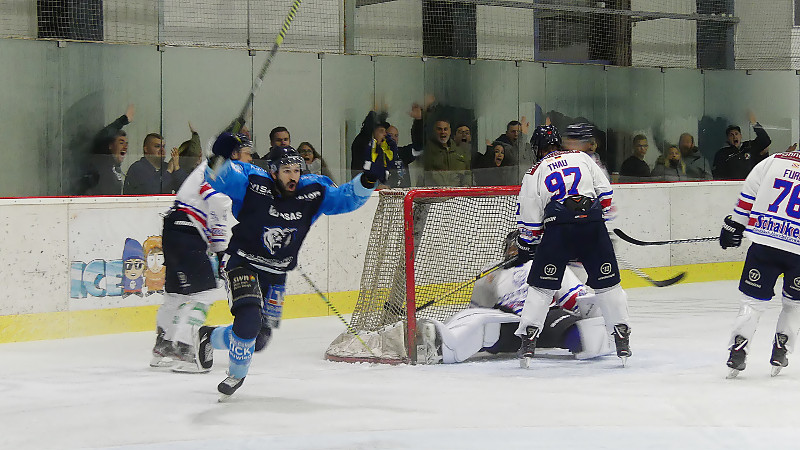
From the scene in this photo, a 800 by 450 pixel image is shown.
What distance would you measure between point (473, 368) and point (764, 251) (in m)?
1.43

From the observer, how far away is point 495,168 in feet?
30.0

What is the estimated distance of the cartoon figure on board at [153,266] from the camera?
6.63m

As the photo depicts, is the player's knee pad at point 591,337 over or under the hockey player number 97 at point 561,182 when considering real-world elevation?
under

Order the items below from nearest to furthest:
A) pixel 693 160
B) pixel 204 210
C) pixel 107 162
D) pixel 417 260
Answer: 1. pixel 204 210
2. pixel 417 260
3. pixel 107 162
4. pixel 693 160

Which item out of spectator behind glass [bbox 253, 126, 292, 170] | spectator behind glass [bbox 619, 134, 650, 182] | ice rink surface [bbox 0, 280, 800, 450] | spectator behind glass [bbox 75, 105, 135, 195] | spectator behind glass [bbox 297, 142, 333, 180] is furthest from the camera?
spectator behind glass [bbox 619, 134, 650, 182]

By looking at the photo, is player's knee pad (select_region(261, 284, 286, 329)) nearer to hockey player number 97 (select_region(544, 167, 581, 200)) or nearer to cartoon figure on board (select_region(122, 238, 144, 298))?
hockey player number 97 (select_region(544, 167, 581, 200))

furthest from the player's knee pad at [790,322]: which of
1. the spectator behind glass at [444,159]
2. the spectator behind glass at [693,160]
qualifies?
the spectator behind glass at [693,160]

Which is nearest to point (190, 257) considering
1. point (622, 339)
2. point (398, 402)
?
point (398, 402)

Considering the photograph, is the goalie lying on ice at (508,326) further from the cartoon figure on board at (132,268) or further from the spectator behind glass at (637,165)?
the spectator behind glass at (637,165)

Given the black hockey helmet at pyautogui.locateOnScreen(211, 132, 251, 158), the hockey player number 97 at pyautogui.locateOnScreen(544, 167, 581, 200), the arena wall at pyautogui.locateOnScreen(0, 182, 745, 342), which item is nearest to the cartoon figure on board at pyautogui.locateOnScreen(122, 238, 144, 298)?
the arena wall at pyautogui.locateOnScreen(0, 182, 745, 342)

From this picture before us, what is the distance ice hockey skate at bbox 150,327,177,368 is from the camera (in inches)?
214

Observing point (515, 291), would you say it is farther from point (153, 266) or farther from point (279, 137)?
point (279, 137)

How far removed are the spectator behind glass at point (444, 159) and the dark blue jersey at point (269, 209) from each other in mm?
4091

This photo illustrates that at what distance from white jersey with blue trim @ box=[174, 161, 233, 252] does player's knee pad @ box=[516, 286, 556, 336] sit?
146 centimetres
